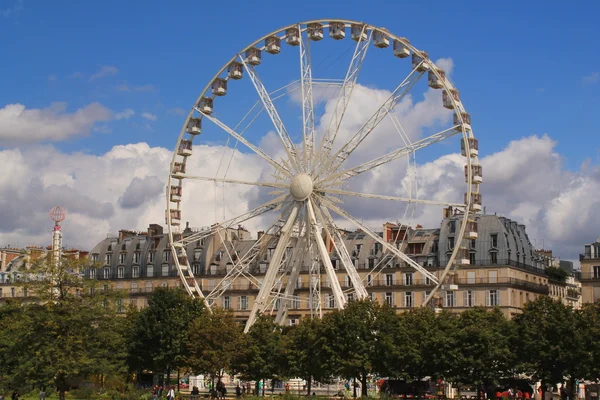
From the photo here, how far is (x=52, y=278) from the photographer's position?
56.5 metres

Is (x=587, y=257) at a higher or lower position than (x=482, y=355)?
higher

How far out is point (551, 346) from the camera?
63.0m

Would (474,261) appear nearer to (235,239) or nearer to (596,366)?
(235,239)

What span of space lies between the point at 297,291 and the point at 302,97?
139 feet

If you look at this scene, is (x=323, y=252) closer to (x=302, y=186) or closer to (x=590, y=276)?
(x=302, y=186)

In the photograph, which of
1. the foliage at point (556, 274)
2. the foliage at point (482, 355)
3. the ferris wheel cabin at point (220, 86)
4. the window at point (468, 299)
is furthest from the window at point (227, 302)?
the foliage at point (482, 355)

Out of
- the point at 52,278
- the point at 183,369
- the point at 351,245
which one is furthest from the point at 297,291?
the point at 52,278

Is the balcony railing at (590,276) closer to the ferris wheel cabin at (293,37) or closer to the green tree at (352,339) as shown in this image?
the green tree at (352,339)

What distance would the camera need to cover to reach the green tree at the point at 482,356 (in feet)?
206

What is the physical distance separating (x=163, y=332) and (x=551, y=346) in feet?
98.2

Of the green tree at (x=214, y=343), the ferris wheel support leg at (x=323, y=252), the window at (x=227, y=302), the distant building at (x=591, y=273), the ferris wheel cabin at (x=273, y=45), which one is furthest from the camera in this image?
the window at (x=227, y=302)

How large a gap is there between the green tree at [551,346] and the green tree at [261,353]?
15.9 m

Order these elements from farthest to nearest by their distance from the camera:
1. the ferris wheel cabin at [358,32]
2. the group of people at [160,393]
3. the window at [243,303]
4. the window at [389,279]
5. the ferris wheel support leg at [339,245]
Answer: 1. the window at [243,303]
2. the window at [389,279]
3. the ferris wheel cabin at [358,32]
4. the ferris wheel support leg at [339,245]
5. the group of people at [160,393]

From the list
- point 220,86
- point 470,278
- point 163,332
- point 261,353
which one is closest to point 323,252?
point 261,353
